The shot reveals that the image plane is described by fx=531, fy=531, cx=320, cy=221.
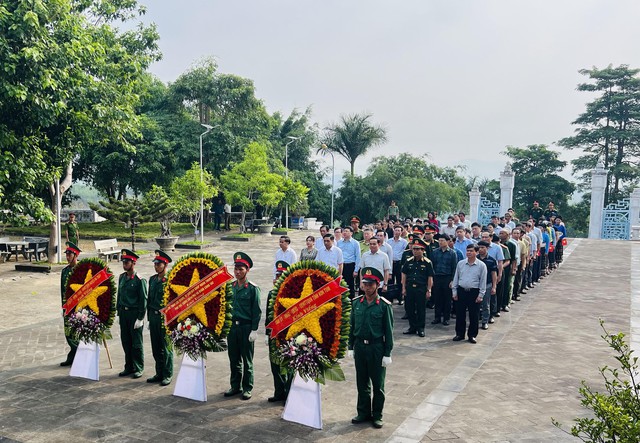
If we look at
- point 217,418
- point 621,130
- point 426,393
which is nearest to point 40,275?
point 217,418

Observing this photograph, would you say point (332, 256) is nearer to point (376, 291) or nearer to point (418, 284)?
point (418, 284)

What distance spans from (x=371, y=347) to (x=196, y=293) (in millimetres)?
2281

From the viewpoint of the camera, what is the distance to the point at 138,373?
7.28 meters

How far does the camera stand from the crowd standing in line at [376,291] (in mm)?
5965

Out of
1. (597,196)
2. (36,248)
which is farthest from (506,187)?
(36,248)

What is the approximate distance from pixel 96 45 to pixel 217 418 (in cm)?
1162

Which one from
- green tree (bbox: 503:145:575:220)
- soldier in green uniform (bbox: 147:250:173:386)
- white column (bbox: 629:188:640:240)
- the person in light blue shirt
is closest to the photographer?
soldier in green uniform (bbox: 147:250:173:386)

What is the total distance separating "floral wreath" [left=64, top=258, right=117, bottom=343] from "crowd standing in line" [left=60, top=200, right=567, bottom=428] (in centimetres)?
15

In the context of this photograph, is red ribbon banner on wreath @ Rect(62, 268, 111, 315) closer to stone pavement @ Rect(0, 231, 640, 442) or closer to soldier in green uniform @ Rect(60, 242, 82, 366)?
soldier in green uniform @ Rect(60, 242, 82, 366)

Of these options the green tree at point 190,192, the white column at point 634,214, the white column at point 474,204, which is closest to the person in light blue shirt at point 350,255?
the green tree at point 190,192

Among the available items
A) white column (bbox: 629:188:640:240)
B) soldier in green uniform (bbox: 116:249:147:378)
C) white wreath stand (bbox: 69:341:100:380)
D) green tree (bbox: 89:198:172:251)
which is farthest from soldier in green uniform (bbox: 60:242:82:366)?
white column (bbox: 629:188:640:240)

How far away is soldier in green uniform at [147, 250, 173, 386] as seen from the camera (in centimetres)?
704

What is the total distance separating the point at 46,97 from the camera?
11.7 m

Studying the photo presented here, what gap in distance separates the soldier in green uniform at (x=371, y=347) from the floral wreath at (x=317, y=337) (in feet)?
0.61
